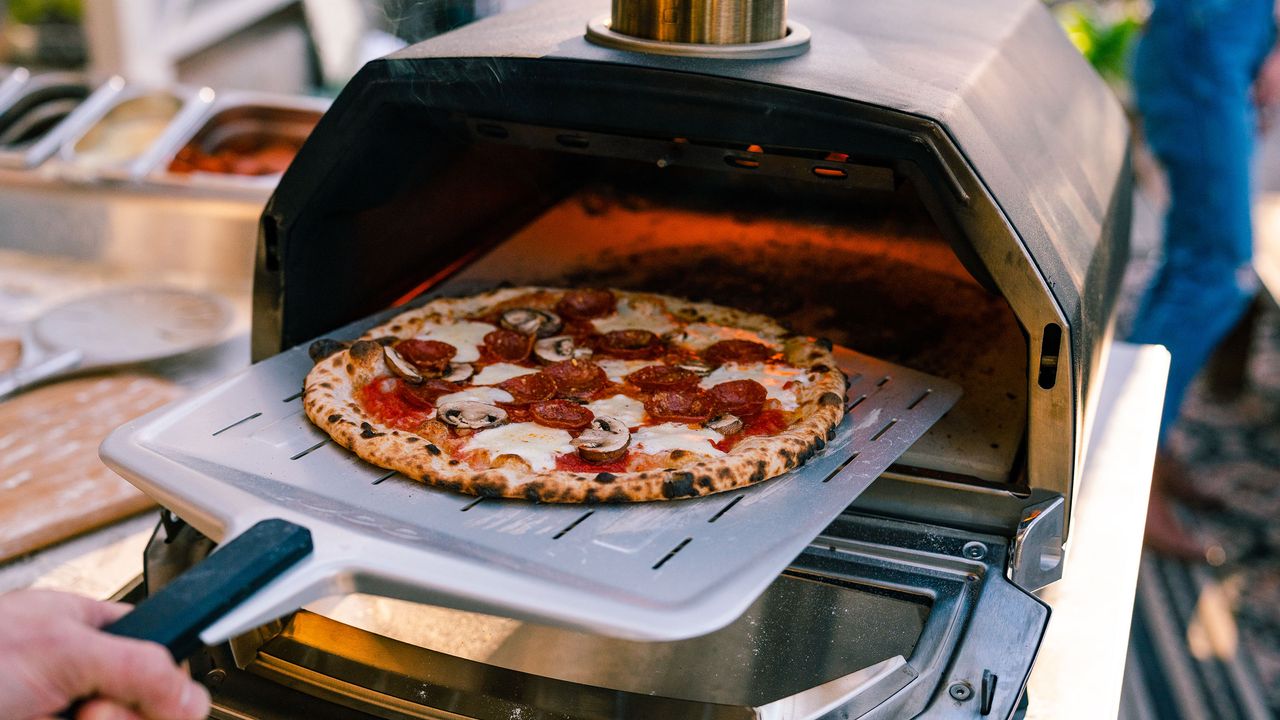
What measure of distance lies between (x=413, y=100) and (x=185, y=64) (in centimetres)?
359

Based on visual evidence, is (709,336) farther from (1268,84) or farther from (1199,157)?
(1268,84)

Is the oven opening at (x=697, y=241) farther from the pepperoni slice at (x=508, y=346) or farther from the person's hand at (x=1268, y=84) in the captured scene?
the person's hand at (x=1268, y=84)

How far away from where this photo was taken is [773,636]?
1127 millimetres

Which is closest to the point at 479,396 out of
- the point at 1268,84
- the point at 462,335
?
the point at 462,335

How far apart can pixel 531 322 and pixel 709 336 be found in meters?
0.24

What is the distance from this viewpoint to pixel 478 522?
1007 millimetres

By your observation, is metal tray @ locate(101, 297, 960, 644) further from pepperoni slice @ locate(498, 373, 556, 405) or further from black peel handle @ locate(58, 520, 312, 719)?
pepperoni slice @ locate(498, 373, 556, 405)

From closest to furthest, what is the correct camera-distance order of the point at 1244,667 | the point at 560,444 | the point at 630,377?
the point at 560,444, the point at 630,377, the point at 1244,667

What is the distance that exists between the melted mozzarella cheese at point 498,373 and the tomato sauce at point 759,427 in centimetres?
28

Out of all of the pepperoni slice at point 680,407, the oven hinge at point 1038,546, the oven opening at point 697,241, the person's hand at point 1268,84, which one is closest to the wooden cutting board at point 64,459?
the oven opening at point 697,241

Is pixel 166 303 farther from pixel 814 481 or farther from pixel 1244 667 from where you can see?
pixel 1244 667

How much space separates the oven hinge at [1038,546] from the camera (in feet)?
3.67

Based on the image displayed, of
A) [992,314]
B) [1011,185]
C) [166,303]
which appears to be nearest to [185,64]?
[166,303]

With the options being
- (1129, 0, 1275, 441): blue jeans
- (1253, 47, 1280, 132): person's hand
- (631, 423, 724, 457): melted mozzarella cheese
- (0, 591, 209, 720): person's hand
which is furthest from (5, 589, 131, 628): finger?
(1253, 47, 1280, 132): person's hand
